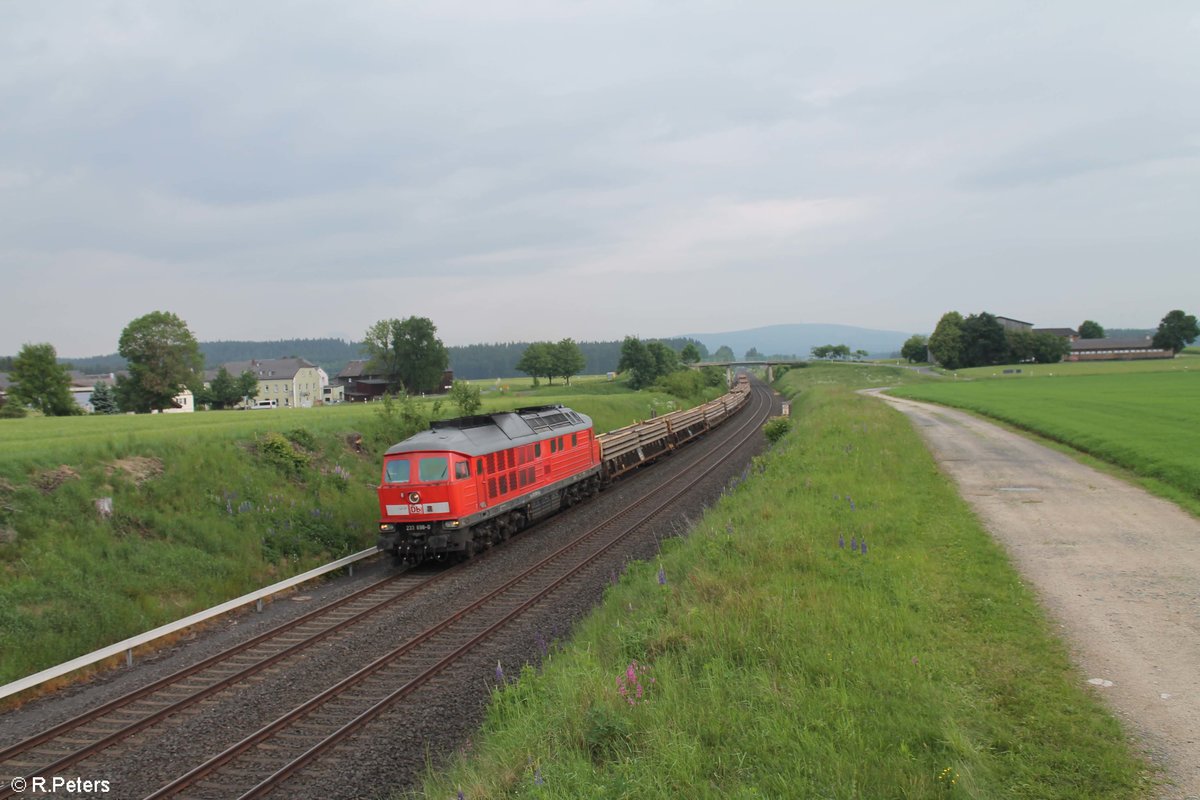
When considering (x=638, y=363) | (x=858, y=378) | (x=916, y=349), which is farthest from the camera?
(x=916, y=349)

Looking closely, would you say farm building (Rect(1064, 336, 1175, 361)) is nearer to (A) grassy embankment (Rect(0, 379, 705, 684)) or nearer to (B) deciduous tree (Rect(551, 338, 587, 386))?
(B) deciduous tree (Rect(551, 338, 587, 386))

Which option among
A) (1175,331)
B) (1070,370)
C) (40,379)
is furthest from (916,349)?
(40,379)

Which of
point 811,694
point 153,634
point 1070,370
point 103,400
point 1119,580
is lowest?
point 153,634

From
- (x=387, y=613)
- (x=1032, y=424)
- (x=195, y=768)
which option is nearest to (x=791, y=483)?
(x=387, y=613)

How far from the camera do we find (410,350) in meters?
71.4

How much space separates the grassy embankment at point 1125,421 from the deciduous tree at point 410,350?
47.3 m

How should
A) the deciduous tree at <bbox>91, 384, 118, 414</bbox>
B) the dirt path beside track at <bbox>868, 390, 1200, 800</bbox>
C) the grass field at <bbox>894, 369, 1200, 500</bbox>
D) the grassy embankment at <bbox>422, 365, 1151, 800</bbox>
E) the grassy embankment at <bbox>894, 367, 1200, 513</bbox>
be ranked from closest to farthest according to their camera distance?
1. the grassy embankment at <bbox>422, 365, 1151, 800</bbox>
2. the dirt path beside track at <bbox>868, 390, 1200, 800</bbox>
3. the grassy embankment at <bbox>894, 367, 1200, 513</bbox>
4. the grass field at <bbox>894, 369, 1200, 500</bbox>
5. the deciduous tree at <bbox>91, 384, 118, 414</bbox>

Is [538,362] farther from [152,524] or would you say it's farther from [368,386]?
[152,524]

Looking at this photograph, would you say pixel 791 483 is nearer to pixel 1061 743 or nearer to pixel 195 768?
pixel 1061 743

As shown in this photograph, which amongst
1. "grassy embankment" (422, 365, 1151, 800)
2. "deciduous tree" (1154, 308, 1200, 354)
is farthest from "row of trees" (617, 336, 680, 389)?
"deciduous tree" (1154, 308, 1200, 354)

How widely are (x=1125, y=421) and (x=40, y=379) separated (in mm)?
70513

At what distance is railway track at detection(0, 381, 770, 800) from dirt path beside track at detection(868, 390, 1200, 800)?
327 inches

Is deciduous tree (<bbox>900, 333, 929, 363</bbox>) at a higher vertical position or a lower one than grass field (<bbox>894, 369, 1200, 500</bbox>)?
higher

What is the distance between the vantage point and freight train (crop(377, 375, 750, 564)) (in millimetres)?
16203
